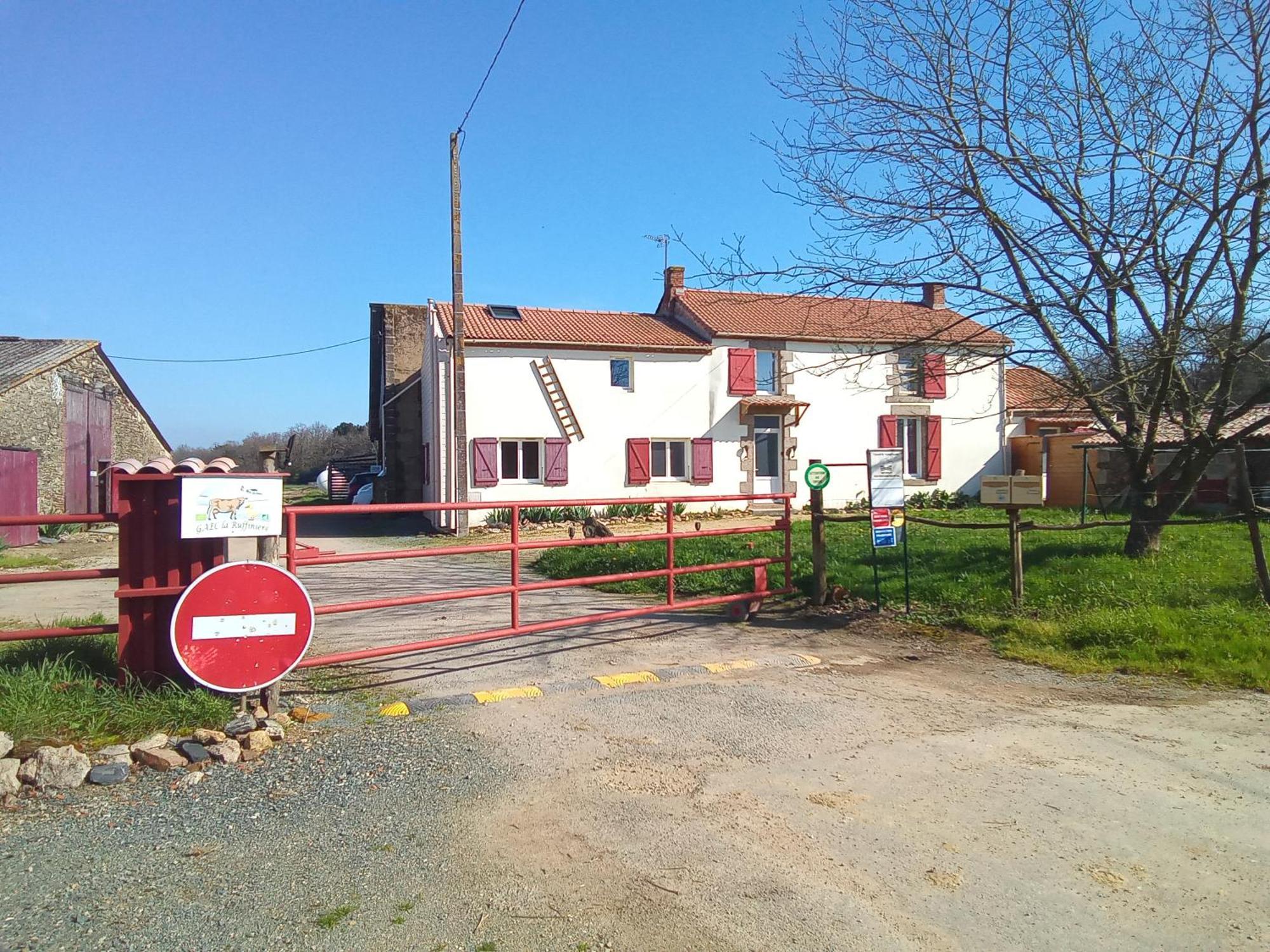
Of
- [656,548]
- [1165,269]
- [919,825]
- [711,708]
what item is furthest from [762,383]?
[919,825]

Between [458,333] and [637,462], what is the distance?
6077 millimetres

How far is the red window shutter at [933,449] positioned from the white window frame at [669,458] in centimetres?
801

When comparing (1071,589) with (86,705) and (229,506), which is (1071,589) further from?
(86,705)

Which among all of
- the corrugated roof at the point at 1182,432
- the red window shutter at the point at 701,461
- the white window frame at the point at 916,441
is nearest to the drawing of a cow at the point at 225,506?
the corrugated roof at the point at 1182,432

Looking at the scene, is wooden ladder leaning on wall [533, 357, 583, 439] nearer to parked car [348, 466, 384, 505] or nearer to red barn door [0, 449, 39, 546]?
parked car [348, 466, 384, 505]

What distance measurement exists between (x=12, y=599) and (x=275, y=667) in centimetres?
828

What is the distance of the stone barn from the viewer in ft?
68.4

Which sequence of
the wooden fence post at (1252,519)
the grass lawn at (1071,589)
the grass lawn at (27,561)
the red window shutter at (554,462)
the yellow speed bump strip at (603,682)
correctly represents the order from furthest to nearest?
the red window shutter at (554,462), the grass lawn at (27,561), the wooden fence post at (1252,519), the grass lawn at (1071,589), the yellow speed bump strip at (603,682)

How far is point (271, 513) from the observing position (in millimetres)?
5305

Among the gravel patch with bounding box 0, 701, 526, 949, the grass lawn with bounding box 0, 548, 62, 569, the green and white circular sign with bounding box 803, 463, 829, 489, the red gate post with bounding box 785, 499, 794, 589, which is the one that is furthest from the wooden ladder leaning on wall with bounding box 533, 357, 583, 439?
the gravel patch with bounding box 0, 701, 526, 949

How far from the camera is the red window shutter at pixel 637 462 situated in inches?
953

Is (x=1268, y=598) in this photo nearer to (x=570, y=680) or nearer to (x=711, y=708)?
(x=711, y=708)

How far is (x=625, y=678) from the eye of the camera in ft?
21.3

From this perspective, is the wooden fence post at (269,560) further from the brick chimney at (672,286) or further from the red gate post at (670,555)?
the brick chimney at (672,286)
